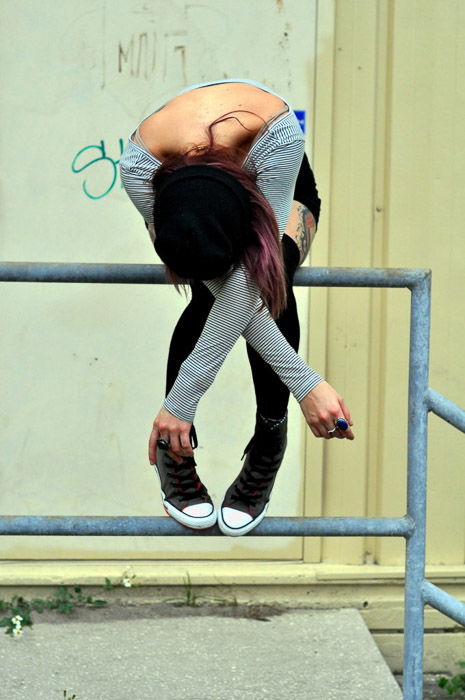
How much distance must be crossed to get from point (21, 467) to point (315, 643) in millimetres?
1224

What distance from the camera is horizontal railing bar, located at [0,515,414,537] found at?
7.52 ft

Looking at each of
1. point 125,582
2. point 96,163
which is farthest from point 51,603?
point 96,163

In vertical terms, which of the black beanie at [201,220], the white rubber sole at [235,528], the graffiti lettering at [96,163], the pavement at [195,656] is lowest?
the pavement at [195,656]

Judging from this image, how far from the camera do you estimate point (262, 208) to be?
7.22ft

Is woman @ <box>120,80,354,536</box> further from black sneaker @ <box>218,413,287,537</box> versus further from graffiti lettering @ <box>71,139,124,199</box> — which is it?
graffiti lettering @ <box>71,139,124,199</box>

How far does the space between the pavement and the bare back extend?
1.74m

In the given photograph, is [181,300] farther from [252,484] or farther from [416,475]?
[416,475]

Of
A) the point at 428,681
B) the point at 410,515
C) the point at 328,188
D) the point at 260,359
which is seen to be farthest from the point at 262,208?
the point at 428,681

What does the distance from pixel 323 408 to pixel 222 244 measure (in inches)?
16.2

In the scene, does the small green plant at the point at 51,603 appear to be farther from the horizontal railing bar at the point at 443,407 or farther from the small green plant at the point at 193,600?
the horizontal railing bar at the point at 443,407

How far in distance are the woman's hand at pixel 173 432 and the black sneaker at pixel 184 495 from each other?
106mm

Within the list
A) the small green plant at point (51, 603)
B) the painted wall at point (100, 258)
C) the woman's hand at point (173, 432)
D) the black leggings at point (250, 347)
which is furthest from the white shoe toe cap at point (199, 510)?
the small green plant at point (51, 603)

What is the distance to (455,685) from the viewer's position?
3852 mm

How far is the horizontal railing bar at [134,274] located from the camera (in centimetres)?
223
